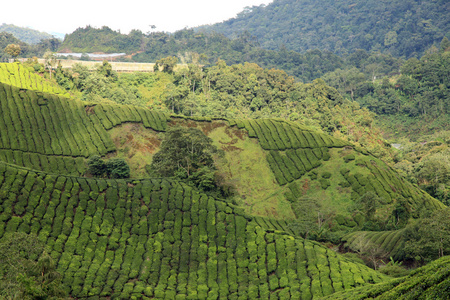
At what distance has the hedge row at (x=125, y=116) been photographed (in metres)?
63.7

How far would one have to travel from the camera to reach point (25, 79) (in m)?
80.1

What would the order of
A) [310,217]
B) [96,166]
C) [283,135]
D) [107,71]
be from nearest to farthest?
1. [310,217]
2. [96,166]
3. [283,135]
4. [107,71]

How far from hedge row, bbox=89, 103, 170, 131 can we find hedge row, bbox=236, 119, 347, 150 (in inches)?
454

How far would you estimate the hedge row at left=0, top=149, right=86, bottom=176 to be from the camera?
2051 inches

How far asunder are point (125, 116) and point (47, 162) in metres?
15.1

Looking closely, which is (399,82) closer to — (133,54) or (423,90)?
(423,90)

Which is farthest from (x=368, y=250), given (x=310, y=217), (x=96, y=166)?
(x=96, y=166)

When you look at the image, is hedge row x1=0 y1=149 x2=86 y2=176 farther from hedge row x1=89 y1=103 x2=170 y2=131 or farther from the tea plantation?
hedge row x1=89 y1=103 x2=170 y2=131

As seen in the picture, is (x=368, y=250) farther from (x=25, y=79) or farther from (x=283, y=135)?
(x=25, y=79)

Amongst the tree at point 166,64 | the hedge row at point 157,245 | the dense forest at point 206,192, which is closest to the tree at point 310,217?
the dense forest at point 206,192

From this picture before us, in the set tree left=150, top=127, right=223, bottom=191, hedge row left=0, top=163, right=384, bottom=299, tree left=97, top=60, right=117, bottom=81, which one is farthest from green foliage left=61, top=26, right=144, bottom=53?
hedge row left=0, top=163, right=384, bottom=299

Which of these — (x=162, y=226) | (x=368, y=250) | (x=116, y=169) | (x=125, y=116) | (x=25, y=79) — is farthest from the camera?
(x=25, y=79)

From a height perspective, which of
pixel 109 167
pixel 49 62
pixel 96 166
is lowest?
pixel 109 167

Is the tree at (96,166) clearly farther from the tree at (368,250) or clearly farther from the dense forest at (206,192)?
the tree at (368,250)
